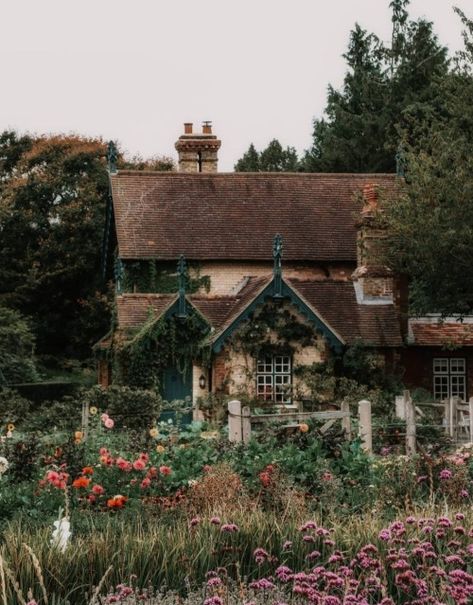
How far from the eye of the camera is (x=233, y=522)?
10016 millimetres

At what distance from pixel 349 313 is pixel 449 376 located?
341 cm

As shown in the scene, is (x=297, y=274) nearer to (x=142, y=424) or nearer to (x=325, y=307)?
(x=325, y=307)

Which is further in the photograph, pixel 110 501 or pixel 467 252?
pixel 467 252

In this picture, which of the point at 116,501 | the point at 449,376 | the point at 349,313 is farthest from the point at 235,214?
the point at 116,501

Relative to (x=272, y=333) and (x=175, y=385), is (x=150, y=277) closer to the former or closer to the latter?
(x=175, y=385)

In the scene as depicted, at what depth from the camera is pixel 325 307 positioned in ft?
115

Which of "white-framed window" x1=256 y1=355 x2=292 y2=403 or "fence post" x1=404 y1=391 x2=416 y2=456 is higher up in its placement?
"white-framed window" x1=256 y1=355 x2=292 y2=403

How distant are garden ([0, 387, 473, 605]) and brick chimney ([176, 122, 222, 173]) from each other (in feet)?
77.1

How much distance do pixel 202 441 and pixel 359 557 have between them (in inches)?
299

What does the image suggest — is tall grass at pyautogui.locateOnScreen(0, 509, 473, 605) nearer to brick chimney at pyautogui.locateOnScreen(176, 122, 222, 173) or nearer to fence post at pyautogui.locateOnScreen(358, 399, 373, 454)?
fence post at pyautogui.locateOnScreen(358, 399, 373, 454)

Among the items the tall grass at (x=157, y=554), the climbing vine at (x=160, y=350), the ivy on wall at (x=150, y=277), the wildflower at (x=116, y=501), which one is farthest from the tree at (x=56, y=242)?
the tall grass at (x=157, y=554)

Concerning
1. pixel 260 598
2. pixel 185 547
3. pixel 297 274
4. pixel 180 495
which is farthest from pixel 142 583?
pixel 297 274

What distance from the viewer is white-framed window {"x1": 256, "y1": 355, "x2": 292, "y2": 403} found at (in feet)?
107

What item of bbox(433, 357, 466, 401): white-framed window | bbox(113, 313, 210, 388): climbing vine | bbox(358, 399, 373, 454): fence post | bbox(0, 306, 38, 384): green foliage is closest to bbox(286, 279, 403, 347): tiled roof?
bbox(433, 357, 466, 401): white-framed window
